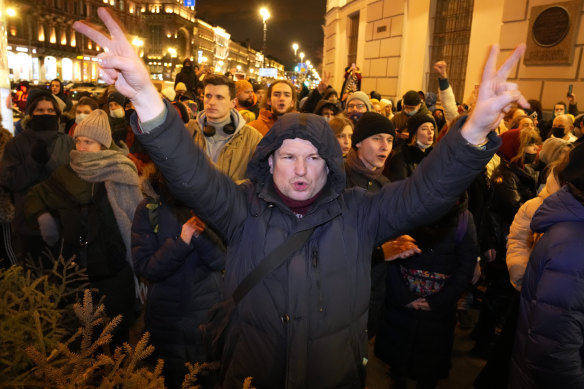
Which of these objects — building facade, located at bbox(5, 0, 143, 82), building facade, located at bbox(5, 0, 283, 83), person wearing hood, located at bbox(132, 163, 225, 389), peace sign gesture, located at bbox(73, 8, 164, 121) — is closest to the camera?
peace sign gesture, located at bbox(73, 8, 164, 121)

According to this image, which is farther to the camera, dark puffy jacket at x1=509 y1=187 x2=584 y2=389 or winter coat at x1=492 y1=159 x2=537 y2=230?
winter coat at x1=492 y1=159 x2=537 y2=230

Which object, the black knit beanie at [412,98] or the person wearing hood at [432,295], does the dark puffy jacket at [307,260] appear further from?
the black knit beanie at [412,98]

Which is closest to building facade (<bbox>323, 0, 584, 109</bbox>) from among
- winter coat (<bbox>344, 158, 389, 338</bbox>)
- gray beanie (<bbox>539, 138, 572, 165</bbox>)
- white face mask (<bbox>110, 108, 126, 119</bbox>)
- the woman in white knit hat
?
gray beanie (<bbox>539, 138, 572, 165</bbox>)

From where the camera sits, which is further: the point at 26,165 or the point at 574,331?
the point at 26,165

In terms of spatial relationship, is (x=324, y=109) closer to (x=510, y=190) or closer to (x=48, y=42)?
(x=510, y=190)

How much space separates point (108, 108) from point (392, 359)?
5800mm

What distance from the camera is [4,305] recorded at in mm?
1698

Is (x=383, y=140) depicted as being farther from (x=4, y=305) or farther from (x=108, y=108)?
(x=108, y=108)

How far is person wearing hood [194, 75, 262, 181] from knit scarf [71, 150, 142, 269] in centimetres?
85

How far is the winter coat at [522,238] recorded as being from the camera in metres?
3.02

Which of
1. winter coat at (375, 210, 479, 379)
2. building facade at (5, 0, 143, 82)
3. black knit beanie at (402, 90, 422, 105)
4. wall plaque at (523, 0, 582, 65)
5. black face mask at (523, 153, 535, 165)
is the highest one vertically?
building facade at (5, 0, 143, 82)

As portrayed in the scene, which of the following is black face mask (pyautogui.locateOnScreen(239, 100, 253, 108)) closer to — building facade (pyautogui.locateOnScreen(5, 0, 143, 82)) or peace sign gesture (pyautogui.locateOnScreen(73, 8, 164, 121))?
peace sign gesture (pyautogui.locateOnScreen(73, 8, 164, 121))

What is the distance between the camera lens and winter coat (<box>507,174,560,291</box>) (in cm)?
302

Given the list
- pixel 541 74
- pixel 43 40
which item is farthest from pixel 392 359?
pixel 43 40
